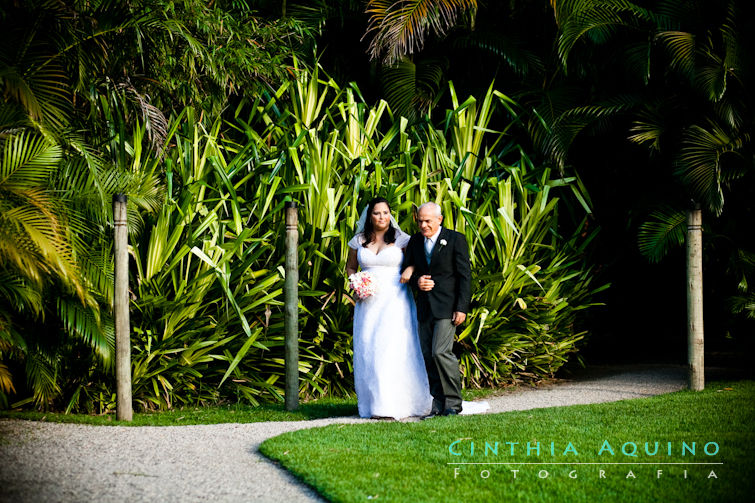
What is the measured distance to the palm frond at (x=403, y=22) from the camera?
9.10 metres

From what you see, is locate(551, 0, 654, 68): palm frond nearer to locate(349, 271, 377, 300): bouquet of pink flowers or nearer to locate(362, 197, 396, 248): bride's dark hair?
locate(362, 197, 396, 248): bride's dark hair

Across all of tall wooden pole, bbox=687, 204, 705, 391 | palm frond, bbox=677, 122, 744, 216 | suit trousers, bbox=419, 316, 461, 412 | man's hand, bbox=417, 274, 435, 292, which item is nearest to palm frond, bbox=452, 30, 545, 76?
palm frond, bbox=677, 122, 744, 216

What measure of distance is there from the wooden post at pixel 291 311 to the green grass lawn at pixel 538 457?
109 centimetres

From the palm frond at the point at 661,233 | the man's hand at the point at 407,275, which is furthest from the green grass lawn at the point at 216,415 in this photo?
the palm frond at the point at 661,233

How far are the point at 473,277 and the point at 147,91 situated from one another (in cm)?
365

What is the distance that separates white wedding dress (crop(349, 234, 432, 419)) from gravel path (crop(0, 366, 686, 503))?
0.27 meters

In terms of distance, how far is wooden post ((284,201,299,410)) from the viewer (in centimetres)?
679

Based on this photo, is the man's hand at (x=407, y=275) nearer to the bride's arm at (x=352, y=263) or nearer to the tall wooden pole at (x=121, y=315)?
the bride's arm at (x=352, y=263)

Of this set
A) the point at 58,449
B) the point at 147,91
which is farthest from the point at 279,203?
the point at 58,449

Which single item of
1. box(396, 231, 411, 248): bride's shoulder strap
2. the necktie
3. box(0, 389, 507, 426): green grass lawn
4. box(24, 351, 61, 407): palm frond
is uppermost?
box(396, 231, 411, 248): bride's shoulder strap

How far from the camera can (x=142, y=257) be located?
7398 mm

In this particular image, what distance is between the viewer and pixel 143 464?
4820 millimetres

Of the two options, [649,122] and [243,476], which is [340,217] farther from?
[243,476]

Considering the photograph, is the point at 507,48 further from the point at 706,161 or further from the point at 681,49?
the point at 706,161
